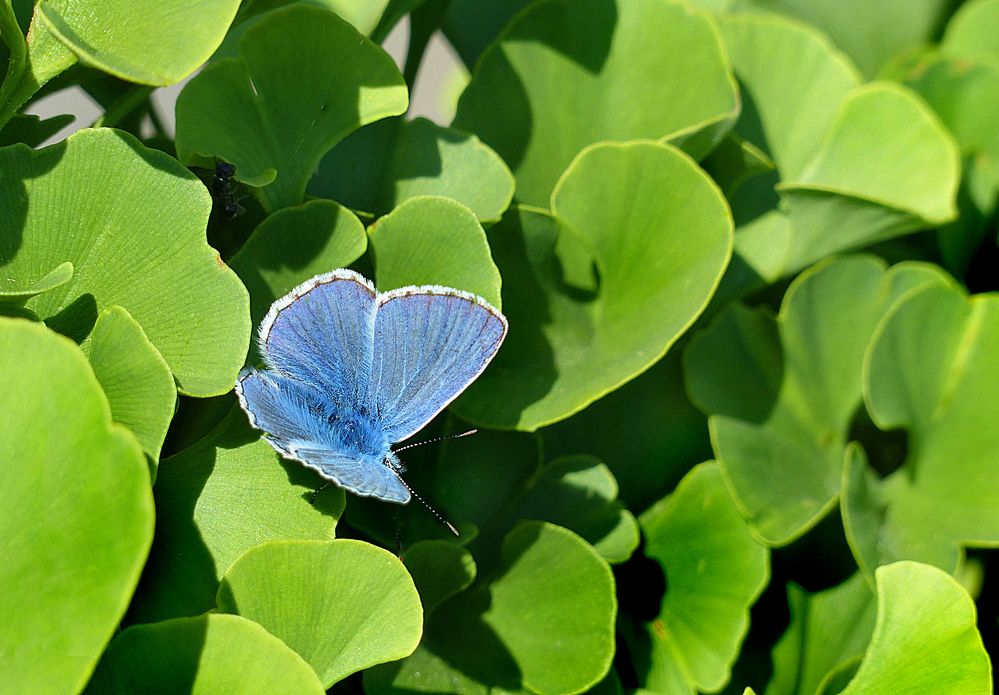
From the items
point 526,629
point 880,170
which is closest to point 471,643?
point 526,629

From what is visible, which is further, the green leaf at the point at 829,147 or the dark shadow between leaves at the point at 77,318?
the green leaf at the point at 829,147

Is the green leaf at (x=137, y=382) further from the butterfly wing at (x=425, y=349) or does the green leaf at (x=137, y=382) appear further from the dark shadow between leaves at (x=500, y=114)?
the dark shadow between leaves at (x=500, y=114)

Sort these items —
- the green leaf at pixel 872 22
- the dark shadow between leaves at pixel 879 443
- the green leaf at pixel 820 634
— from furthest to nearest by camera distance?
1. the green leaf at pixel 872 22
2. the dark shadow between leaves at pixel 879 443
3. the green leaf at pixel 820 634

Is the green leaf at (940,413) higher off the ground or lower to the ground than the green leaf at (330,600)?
lower

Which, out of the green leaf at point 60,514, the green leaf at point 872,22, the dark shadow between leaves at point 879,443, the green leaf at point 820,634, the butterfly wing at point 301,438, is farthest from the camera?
the green leaf at point 872,22

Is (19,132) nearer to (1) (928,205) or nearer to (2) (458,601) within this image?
(2) (458,601)

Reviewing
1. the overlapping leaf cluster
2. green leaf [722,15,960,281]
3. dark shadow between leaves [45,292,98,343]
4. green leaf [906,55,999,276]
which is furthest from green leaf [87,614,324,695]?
green leaf [906,55,999,276]

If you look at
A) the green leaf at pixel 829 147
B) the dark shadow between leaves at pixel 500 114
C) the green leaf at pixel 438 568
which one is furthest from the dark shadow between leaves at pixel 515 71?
the green leaf at pixel 438 568
